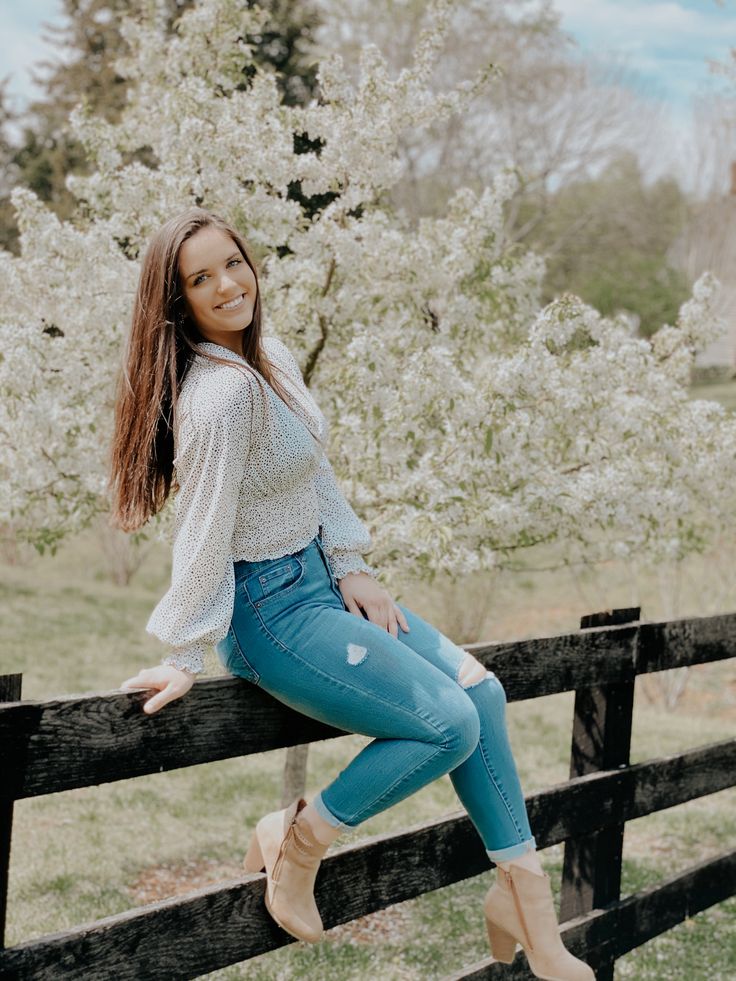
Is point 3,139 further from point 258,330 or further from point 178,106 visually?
point 258,330

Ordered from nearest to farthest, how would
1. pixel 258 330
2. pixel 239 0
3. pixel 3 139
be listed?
pixel 258 330
pixel 239 0
pixel 3 139

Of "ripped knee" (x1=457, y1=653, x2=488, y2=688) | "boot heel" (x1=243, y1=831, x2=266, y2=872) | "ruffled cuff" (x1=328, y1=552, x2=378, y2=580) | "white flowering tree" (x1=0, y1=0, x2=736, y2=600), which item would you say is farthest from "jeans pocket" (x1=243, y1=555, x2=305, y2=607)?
"white flowering tree" (x1=0, y1=0, x2=736, y2=600)

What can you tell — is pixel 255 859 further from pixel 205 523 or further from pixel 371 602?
pixel 205 523

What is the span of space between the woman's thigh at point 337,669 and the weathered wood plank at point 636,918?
35.7 inches

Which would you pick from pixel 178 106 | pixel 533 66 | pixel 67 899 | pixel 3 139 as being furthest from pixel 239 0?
pixel 533 66

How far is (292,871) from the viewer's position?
2.34 metres

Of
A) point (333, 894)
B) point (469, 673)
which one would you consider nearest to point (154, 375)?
point (469, 673)

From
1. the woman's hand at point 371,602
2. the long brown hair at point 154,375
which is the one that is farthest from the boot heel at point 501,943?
the long brown hair at point 154,375

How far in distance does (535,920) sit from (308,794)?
4.74 metres

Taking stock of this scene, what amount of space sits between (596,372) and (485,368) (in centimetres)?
44

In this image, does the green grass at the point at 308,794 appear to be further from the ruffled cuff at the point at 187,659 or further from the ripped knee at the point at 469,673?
the ruffled cuff at the point at 187,659

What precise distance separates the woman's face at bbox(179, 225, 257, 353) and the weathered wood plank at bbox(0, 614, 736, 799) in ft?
2.74

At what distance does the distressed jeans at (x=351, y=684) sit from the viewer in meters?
2.29

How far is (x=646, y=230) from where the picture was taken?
106 feet
